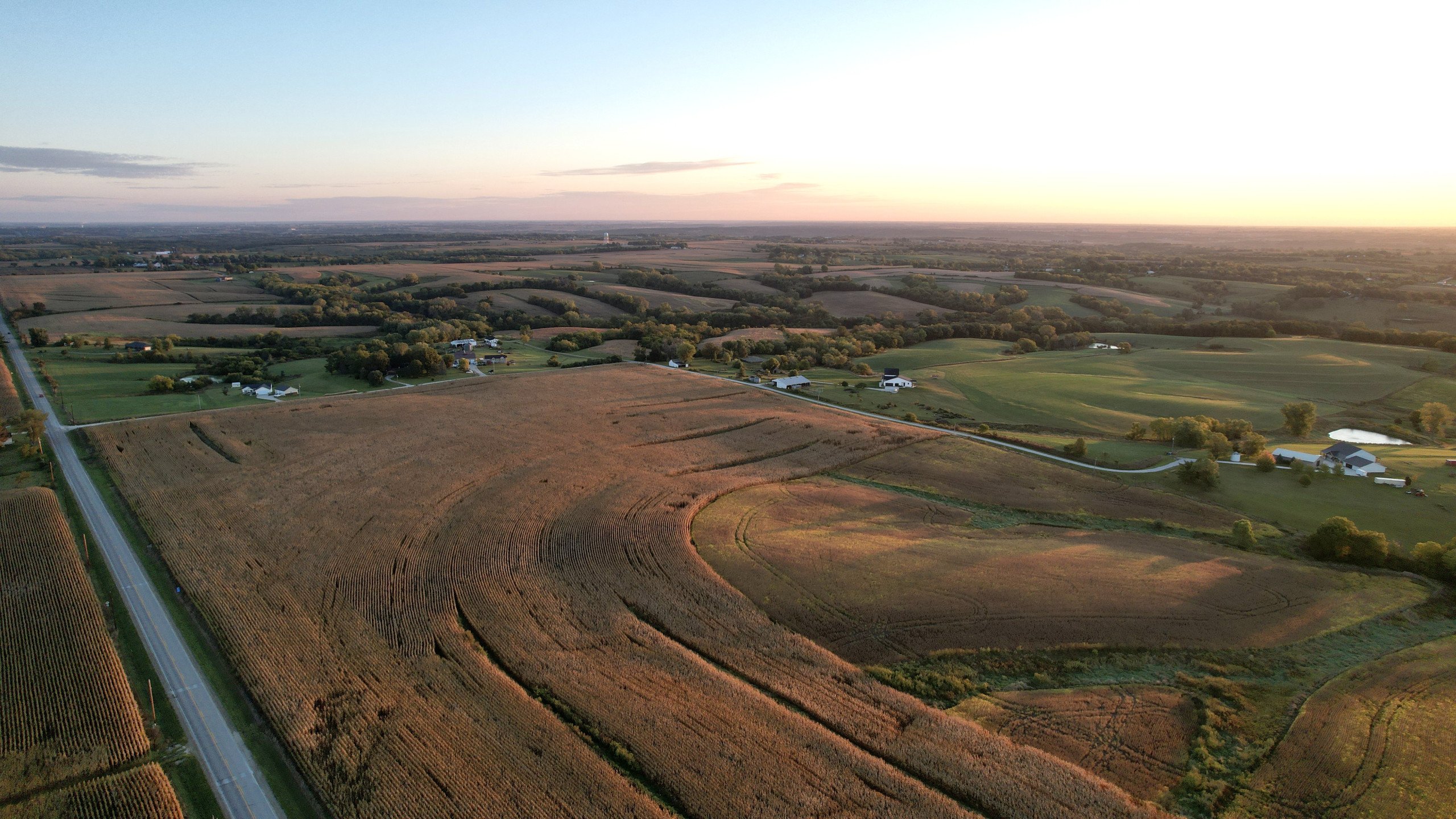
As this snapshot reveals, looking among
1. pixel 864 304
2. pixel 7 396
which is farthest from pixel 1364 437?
pixel 7 396

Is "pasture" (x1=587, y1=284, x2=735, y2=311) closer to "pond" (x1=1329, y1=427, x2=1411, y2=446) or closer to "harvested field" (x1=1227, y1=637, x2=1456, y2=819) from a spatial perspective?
"pond" (x1=1329, y1=427, x2=1411, y2=446)

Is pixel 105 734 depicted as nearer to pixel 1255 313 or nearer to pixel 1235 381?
pixel 1235 381

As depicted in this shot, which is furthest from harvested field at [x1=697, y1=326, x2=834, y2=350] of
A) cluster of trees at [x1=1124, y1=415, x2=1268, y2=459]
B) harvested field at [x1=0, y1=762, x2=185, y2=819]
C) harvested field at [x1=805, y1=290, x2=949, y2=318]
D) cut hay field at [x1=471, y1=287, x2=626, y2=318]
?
harvested field at [x1=0, y1=762, x2=185, y2=819]

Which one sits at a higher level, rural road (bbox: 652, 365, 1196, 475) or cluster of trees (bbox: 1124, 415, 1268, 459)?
cluster of trees (bbox: 1124, 415, 1268, 459)

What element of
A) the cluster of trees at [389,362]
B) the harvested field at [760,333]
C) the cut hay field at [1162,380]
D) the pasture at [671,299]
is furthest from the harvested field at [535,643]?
the pasture at [671,299]

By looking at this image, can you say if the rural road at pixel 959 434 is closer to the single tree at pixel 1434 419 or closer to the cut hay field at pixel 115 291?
the single tree at pixel 1434 419

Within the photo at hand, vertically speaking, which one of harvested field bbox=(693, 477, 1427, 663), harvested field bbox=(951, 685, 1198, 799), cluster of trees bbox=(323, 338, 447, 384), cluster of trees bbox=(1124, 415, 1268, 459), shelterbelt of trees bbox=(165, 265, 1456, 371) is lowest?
harvested field bbox=(951, 685, 1198, 799)
